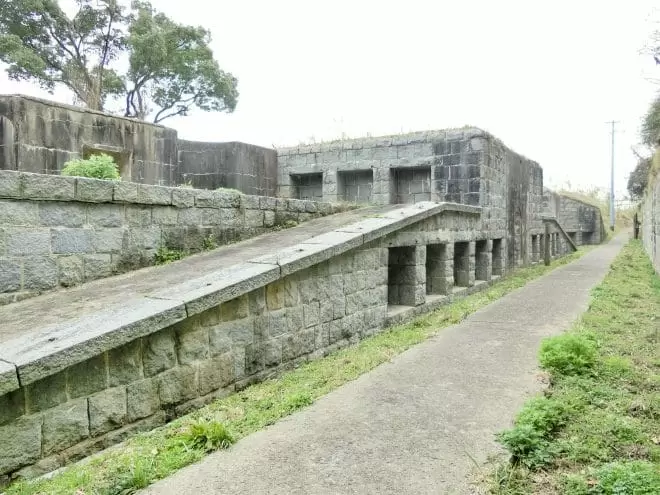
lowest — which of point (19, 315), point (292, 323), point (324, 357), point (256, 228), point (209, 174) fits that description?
point (324, 357)

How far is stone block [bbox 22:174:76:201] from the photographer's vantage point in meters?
4.34

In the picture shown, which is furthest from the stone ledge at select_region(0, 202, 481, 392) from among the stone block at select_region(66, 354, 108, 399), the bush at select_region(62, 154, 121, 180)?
the bush at select_region(62, 154, 121, 180)

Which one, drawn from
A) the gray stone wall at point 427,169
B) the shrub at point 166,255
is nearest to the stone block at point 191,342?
the shrub at point 166,255

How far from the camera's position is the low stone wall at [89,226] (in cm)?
429

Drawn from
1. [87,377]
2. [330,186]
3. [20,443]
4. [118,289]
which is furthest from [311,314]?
[330,186]

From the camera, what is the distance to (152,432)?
3.54 metres

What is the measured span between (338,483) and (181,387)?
6.12ft

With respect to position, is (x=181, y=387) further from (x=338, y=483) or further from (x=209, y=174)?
(x=209, y=174)

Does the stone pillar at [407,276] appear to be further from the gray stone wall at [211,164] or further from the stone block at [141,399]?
the stone block at [141,399]

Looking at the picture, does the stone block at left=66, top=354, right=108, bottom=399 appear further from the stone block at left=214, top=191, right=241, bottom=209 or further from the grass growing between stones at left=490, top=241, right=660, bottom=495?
the stone block at left=214, top=191, right=241, bottom=209

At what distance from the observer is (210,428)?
3.10 metres

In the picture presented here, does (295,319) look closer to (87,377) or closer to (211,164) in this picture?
(87,377)

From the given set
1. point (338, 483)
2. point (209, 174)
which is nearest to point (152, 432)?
point (338, 483)

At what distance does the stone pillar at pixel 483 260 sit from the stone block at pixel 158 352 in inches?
356
